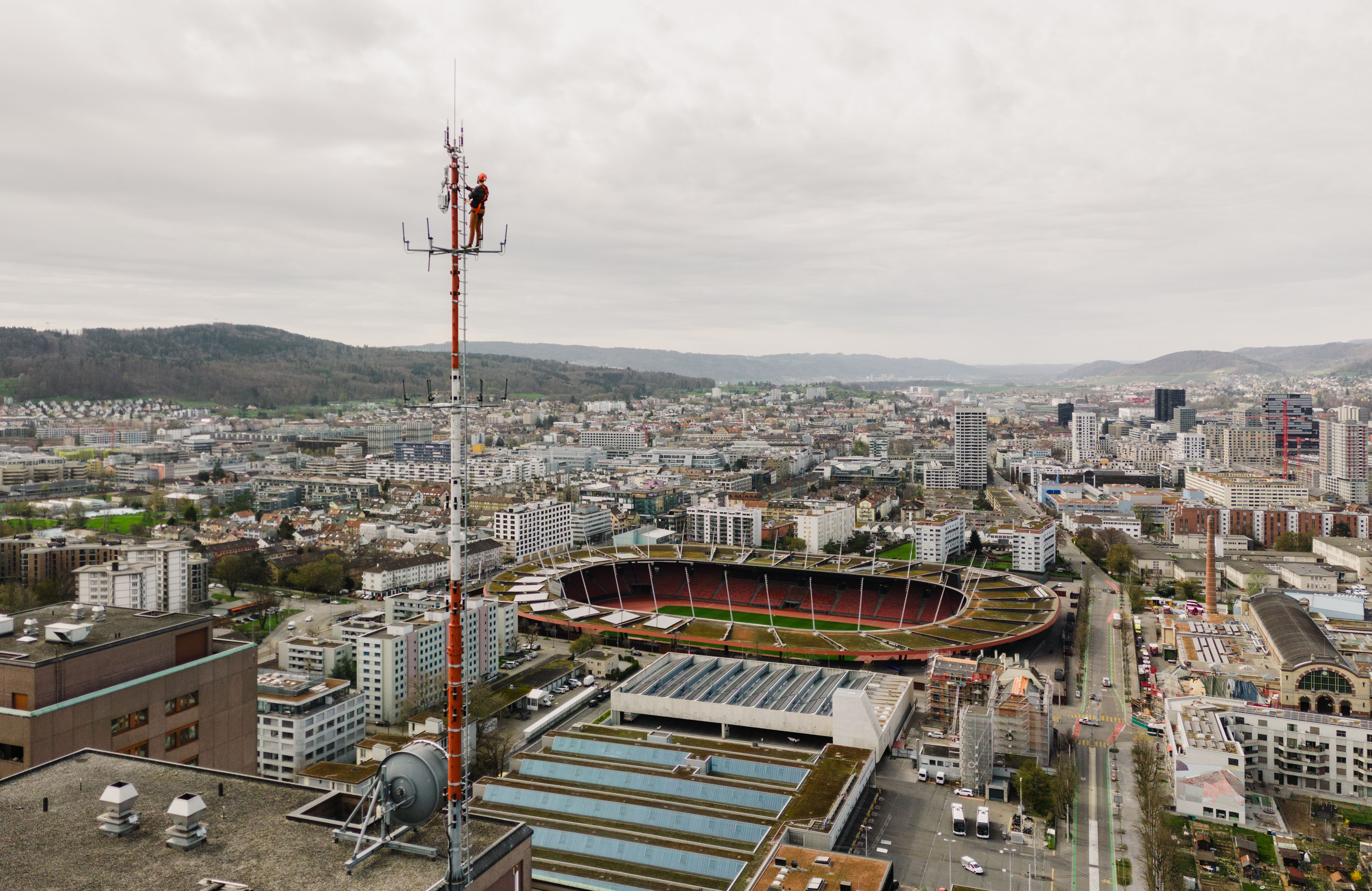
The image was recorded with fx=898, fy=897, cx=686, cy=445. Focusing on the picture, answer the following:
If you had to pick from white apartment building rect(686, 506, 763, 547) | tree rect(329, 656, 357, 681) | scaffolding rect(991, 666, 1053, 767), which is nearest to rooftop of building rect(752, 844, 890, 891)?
scaffolding rect(991, 666, 1053, 767)

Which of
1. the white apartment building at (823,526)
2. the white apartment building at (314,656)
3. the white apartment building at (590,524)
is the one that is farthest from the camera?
the white apartment building at (590,524)

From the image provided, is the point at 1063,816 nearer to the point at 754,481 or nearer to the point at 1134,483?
the point at 754,481

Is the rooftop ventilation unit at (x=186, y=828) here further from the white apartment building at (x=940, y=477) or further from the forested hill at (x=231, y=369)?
the forested hill at (x=231, y=369)

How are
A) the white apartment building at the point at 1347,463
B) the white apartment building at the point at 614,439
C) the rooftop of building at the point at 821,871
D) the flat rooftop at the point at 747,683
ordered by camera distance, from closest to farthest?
the rooftop of building at the point at 821,871 → the flat rooftop at the point at 747,683 → the white apartment building at the point at 1347,463 → the white apartment building at the point at 614,439

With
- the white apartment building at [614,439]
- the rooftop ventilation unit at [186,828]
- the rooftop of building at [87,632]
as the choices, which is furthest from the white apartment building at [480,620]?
the white apartment building at [614,439]

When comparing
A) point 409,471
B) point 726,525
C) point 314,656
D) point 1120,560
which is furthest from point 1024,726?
point 409,471

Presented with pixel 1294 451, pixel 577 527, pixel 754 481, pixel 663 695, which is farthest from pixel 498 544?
pixel 1294 451

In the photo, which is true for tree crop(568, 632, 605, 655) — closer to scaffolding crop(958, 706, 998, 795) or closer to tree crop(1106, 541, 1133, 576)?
scaffolding crop(958, 706, 998, 795)

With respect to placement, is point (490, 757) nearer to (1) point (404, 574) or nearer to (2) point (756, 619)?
(2) point (756, 619)
